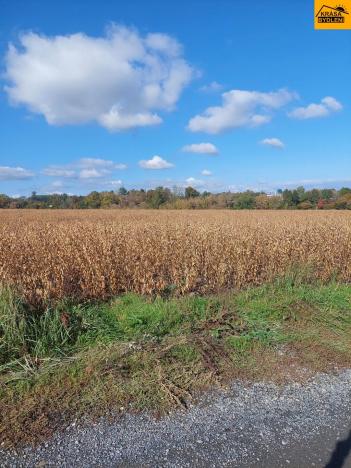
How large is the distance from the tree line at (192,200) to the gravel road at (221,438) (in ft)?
188

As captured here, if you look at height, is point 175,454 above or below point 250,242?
below

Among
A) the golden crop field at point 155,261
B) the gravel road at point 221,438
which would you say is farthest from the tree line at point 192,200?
the gravel road at point 221,438

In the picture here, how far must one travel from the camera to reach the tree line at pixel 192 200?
2349 inches

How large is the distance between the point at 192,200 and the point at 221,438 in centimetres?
6256

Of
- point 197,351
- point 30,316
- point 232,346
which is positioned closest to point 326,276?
point 232,346

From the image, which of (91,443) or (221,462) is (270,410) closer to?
(221,462)

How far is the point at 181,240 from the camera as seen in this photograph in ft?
24.7

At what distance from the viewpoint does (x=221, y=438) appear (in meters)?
2.49

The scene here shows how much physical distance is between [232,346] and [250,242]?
13.4 feet

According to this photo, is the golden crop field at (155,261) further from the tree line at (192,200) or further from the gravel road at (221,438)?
the tree line at (192,200)

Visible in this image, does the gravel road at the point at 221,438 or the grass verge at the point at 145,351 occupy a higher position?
the grass verge at the point at 145,351

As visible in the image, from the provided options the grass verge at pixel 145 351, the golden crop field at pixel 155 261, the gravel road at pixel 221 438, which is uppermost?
the golden crop field at pixel 155 261

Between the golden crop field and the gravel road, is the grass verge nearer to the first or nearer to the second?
the gravel road

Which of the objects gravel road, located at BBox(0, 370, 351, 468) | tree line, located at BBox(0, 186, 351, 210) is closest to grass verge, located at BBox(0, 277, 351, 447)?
gravel road, located at BBox(0, 370, 351, 468)
